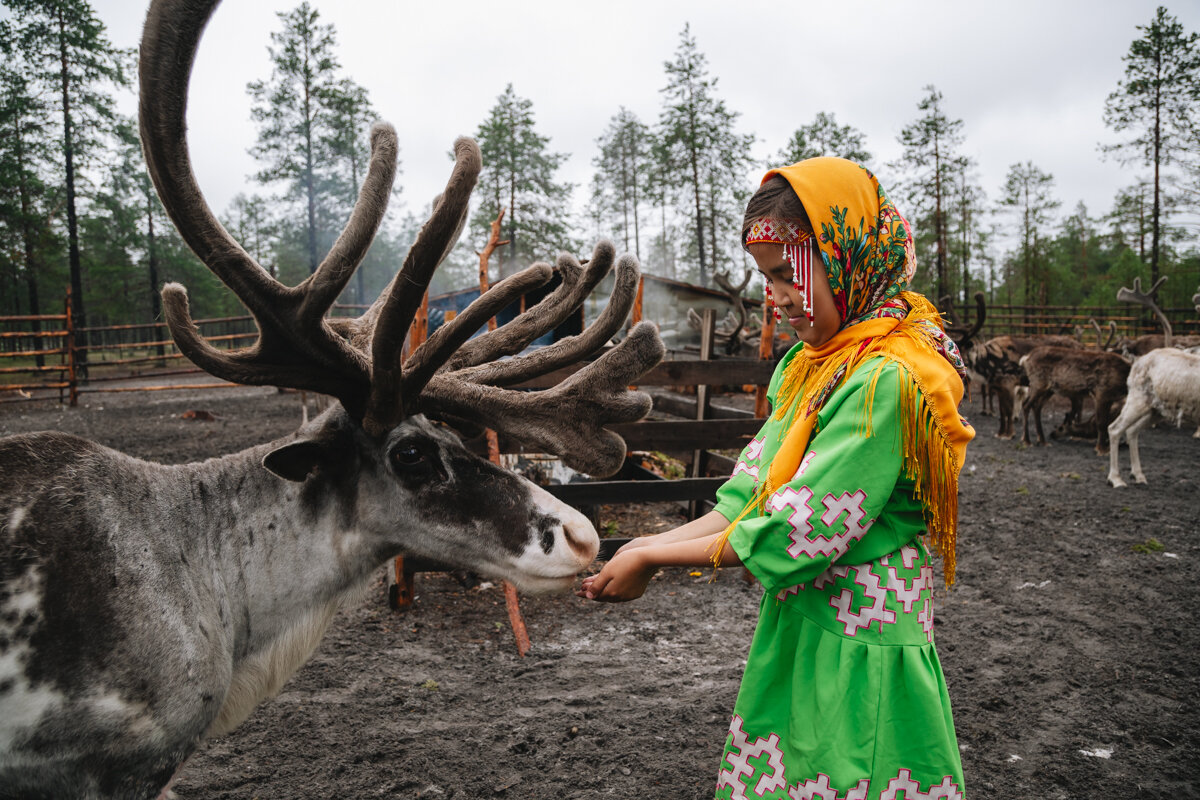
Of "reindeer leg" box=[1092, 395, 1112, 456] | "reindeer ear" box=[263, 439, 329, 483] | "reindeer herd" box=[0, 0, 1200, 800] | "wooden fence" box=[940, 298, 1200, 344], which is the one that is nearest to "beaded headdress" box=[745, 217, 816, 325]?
"reindeer herd" box=[0, 0, 1200, 800]

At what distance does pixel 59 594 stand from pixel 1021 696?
13.9 ft

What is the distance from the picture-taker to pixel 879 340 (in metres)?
1.47

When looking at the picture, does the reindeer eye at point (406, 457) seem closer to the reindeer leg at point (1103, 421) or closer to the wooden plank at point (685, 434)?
the wooden plank at point (685, 434)

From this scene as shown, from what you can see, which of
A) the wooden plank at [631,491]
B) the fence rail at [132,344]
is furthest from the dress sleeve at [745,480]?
the fence rail at [132,344]

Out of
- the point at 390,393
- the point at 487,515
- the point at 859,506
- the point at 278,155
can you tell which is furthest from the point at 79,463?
the point at 278,155

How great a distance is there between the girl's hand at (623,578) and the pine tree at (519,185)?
98.8 feet

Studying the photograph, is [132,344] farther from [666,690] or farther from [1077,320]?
[1077,320]

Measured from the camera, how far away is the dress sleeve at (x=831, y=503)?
1.34 metres

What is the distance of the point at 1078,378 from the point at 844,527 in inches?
466

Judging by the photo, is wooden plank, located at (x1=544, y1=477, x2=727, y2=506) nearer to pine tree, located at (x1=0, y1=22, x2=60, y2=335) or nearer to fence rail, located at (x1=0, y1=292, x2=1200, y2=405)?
fence rail, located at (x1=0, y1=292, x2=1200, y2=405)

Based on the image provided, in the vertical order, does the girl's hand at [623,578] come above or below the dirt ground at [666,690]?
above

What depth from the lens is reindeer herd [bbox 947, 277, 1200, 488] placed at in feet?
27.3

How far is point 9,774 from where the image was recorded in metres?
1.42

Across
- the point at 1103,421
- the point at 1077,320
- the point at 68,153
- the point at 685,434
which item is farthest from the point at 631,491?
the point at 68,153
